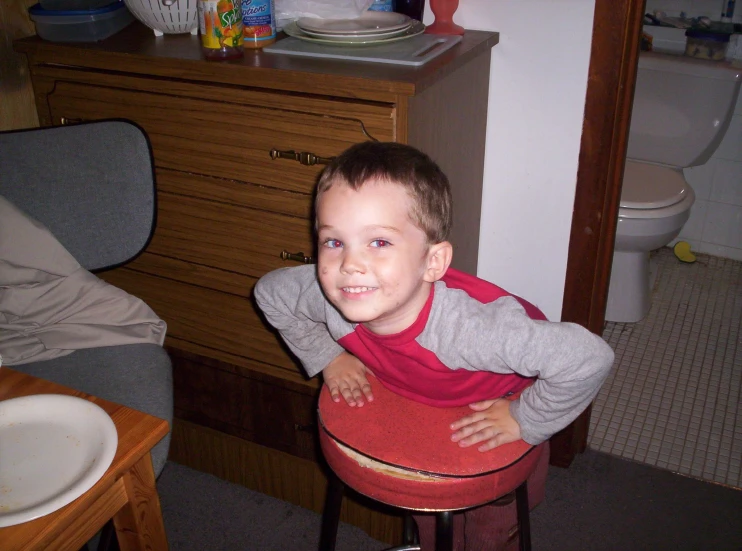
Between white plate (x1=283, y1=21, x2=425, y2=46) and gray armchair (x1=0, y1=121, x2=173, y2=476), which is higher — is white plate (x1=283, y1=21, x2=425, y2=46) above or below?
above

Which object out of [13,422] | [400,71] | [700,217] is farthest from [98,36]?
[700,217]

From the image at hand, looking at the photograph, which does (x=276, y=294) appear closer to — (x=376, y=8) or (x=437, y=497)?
(x=437, y=497)

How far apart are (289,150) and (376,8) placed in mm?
462

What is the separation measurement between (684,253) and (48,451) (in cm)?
305

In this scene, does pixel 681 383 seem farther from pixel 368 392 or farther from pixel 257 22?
pixel 257 22

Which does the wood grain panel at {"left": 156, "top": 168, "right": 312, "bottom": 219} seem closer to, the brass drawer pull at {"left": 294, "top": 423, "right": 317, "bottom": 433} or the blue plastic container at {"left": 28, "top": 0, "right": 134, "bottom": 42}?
the blue plastic container at {"left": 28, "top": 0, "right": 134, "bottom": 42}

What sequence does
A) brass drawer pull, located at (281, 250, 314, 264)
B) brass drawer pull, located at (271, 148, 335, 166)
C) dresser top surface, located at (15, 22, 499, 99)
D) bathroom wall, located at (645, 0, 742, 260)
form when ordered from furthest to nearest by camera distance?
bathroom wall, located at (645, 0, 742, 260), brass drawer pull, located at (281, 250, 314, 264), brass drawer pull, located at (271, 148, 335, 166), dresser top surface, located at (15, 22, 499, 99)

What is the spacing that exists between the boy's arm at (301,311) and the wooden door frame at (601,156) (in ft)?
2.56

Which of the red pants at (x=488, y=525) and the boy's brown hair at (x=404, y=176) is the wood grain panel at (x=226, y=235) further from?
the red pants at (x=488, y=525)

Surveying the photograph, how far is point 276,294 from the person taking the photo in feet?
4.37

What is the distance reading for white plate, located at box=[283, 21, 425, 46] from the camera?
1560 mm

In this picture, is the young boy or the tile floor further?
the tile floor

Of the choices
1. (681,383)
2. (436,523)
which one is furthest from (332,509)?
(681,383)

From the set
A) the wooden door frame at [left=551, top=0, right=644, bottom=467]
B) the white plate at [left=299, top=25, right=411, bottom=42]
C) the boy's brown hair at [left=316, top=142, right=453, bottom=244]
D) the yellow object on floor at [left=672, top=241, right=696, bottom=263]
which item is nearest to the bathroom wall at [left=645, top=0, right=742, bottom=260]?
the yellow object on floor at [left=672, top=241, right=696, bottom=263]
